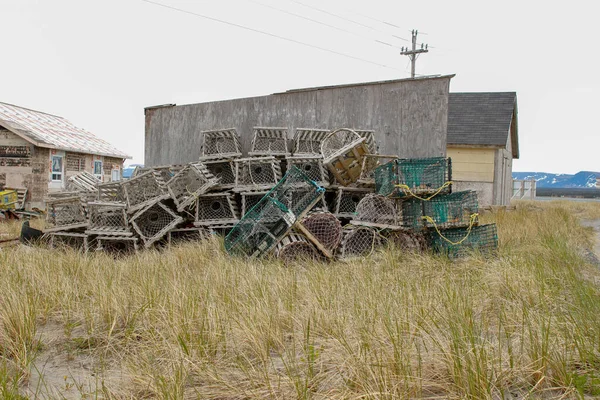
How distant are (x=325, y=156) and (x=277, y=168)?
1.09 meters

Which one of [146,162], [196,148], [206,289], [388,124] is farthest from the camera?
[146,162]

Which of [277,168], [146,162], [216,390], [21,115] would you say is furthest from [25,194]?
[216,390]

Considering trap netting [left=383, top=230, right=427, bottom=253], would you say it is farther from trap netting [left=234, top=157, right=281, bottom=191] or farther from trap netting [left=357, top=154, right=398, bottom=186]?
trap netting [left=234, top=157, right=281, bottom=191]

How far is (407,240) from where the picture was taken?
21.4ft

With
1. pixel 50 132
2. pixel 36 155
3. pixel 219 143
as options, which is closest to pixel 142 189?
pixel 219 143

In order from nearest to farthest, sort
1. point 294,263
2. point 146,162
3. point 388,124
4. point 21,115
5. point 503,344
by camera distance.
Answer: point 503,344 → point 294,263 → point 388,124 → point 146,162 → point 21,115

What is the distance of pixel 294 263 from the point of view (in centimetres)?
552

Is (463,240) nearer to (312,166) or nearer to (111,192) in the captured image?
(312,166)

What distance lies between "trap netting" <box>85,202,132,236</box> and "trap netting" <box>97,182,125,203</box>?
252mm

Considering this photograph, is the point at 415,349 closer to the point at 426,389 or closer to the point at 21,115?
the point at 426,389

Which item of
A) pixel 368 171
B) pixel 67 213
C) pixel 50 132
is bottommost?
pixel 67 213

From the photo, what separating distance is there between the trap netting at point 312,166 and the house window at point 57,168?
13.4 meters

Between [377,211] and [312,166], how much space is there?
1.55 metres

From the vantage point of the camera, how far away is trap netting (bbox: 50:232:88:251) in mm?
8172
